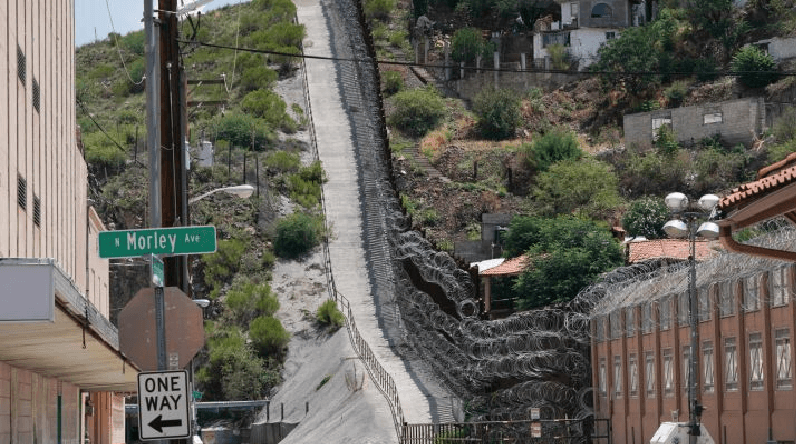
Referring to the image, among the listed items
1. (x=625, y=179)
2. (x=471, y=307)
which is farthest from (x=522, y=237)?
(x=625, y=179)

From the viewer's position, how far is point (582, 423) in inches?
2483

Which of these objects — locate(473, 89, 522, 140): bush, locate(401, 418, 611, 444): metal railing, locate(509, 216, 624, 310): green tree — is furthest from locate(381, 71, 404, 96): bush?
locate(401, 418, 611, 444): metal railing

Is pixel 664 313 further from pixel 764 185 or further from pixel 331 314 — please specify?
pixel 331 314

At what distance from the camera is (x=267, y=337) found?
3573 inches

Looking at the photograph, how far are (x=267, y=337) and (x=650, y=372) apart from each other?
123 feet

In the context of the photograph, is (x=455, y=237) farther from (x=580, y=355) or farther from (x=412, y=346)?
(x=580, y=355)

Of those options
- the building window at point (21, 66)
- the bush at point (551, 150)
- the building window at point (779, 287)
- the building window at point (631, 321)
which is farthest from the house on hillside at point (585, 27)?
the building window at point (21, 66)

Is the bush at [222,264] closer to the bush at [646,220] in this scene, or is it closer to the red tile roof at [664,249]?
the bush at [646,220]

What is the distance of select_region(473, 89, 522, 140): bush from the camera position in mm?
129500

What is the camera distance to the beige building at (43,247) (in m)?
22.0

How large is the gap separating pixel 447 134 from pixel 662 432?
298 feet

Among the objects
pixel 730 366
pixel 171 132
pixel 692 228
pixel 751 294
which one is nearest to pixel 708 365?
pixel 730 366

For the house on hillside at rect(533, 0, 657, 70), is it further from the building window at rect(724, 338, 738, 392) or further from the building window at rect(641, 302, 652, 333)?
the building window at rect(724, 338, 738, 392)

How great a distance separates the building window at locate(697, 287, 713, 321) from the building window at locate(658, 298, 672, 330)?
2099 mm
